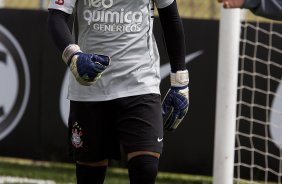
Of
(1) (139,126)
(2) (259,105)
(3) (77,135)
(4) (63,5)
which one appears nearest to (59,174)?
(2) (259,105)

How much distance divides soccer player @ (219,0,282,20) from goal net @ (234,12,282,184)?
3.34m

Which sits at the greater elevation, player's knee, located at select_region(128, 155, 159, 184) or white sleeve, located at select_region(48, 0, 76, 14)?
white sleeve, located at select_region(48, 0, 76, 14)

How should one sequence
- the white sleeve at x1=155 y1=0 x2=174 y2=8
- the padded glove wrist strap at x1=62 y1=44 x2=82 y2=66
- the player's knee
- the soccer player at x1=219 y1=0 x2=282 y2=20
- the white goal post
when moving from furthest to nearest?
1. the white goal post
2. the white sleeve at x1=155 y1=0 x2=174 y2=8
3. the player's knee
4. the padded glove wrist strap at x1=62 y1=44 x2=82 y2=66
5. the soccer player at x1=219 y1=0 x2=282 y2=20

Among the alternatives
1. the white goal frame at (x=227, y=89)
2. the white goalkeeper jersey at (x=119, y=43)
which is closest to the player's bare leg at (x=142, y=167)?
the white goalkeeper jersey at (x=119, y=43)

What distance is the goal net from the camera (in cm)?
732

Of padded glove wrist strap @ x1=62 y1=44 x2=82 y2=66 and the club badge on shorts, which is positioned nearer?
padded glove wrist strap @ x1=62 y1=44 x2=82 y2=66

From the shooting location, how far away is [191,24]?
24.8 feet

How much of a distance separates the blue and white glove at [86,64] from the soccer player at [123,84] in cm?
20

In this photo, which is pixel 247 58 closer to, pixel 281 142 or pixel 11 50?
pixel 281 142

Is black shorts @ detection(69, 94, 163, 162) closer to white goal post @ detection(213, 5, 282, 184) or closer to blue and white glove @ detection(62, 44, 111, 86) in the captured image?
blue and white glove @ detection(62, 44, 111, 86)

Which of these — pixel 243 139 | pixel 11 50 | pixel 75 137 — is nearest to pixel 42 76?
pixel 11 50

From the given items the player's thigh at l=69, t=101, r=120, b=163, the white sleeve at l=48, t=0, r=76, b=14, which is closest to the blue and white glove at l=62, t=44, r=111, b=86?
the white sleeve at l=48, t=0, r=76, b=14

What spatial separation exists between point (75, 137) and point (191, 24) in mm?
3264

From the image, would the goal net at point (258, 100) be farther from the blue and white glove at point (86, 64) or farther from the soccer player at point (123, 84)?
the blue and white glove at point (86, 64)
